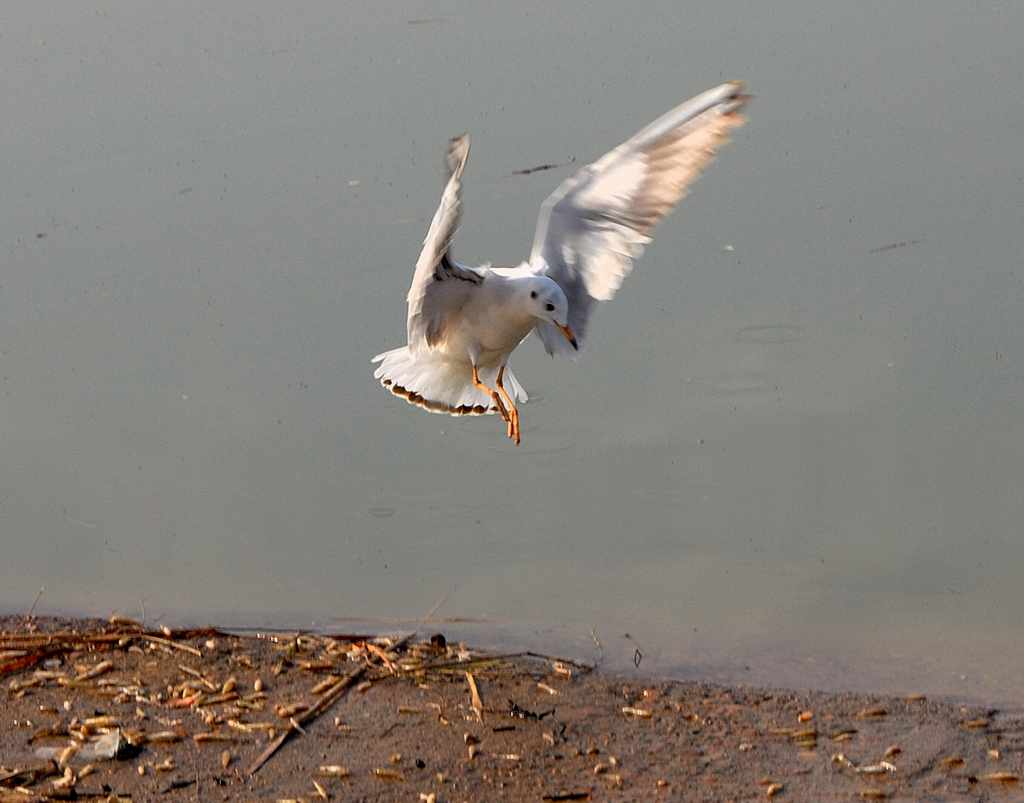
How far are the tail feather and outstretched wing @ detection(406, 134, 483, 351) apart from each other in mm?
251

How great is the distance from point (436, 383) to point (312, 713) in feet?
6.59

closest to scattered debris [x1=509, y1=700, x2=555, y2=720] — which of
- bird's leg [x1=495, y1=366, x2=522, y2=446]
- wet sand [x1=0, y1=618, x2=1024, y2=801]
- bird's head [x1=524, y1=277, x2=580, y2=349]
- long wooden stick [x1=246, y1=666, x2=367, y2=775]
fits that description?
wet sand [x1=0, y1=618, x2=1024, y2=801]

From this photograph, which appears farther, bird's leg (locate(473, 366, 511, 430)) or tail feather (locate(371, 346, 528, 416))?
tail feather (locate(371, 346, 528, 416))

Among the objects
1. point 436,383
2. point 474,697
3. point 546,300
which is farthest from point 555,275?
point 474,697

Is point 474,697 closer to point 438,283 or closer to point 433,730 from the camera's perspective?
point 433,730

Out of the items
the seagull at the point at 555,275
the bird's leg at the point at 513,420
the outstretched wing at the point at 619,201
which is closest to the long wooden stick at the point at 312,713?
the bird's leg at the point at 513,420

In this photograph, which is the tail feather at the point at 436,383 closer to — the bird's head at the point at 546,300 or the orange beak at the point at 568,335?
the orange beak at the point at 568,335

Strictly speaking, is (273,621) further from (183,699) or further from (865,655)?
(865,655)

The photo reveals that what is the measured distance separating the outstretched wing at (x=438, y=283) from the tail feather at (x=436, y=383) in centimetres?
25

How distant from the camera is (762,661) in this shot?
5.90 meters

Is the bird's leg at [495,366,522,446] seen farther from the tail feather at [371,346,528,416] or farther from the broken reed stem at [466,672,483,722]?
the broken reed stem at [466,672,483,722]

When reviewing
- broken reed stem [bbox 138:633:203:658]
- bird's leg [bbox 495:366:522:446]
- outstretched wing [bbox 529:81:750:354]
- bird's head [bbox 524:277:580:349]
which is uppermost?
outstretched wing [bbox 529:81:750:354]

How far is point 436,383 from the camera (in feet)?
22.8

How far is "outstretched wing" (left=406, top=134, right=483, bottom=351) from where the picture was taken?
5578 millimetres
